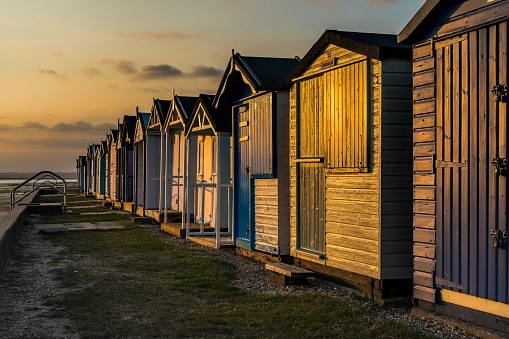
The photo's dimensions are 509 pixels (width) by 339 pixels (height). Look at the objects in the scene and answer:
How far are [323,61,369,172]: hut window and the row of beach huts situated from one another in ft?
0.06

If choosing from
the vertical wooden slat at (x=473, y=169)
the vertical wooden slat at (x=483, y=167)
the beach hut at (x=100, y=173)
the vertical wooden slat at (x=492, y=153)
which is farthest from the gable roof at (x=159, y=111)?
the beach hut at (x=100, y=173)

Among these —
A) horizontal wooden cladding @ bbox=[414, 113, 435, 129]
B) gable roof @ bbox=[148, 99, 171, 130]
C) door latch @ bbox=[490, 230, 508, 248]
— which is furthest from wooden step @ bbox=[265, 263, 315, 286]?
gable roof @ bbox=[148, 99, 171, 130]

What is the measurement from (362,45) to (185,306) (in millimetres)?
4229

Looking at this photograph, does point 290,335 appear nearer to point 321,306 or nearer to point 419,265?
point 321,306

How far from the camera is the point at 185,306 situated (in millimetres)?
8492

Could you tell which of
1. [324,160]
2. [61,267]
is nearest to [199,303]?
[324,160]

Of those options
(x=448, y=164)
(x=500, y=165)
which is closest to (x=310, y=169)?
(x=448, y=164)

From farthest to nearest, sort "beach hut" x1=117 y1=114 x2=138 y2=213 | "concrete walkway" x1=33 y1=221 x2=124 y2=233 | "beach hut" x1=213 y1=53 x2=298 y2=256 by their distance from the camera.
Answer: "beach hut" x1=117 y1=114 x2=138 y2=213 → "concrete walkway" x1=33 y1=221 x2=124 y2=233 → "beach hut" x1=213 y1=53 x2=298 y2=256

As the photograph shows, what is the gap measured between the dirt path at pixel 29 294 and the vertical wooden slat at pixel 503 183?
4474mm

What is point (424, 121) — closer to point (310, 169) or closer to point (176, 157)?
point (310, 169)

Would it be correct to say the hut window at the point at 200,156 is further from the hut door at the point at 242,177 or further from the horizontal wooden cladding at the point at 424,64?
the horizontal wooden cladding at the point at 424,64

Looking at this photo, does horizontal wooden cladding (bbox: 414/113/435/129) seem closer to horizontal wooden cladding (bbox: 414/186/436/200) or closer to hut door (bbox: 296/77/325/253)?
horizontal wooden cladding (bbox: 414/186/436/200)

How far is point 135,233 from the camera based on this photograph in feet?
60.4

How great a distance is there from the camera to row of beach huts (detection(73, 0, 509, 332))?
6598mm
